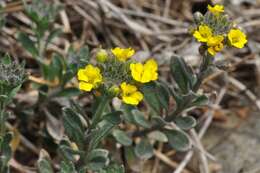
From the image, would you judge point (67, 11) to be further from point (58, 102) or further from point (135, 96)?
point (135, 96)

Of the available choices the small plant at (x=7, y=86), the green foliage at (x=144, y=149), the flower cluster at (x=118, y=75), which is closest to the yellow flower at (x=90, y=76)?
the flower cluster at (x=118, y=75)

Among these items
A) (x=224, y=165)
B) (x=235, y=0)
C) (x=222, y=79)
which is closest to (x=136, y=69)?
(x=224, y=165)

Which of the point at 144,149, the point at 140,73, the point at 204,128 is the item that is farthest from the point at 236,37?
the point at 204,128

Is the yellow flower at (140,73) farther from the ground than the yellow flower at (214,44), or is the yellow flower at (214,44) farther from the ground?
the yellow flower at (214,44)

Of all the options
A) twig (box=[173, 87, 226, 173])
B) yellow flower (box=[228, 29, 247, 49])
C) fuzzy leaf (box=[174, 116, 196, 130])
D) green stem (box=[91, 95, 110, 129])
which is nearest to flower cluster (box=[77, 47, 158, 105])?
green stem (box=[91, 95, 110, 129])

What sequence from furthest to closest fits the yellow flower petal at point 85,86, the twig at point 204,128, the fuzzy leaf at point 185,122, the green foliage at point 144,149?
the twig at point 204,128 → the green foliage at point 144,149 → the fuzzy leaf at point 185,122 → the yellow flower petal at point 85,86

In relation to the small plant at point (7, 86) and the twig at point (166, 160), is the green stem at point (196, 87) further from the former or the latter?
the small plant at point (7, 86)

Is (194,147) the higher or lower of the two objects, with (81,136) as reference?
lower

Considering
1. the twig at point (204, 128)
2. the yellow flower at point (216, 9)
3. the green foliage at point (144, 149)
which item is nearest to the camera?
the yellow flower at point (216, 9)
